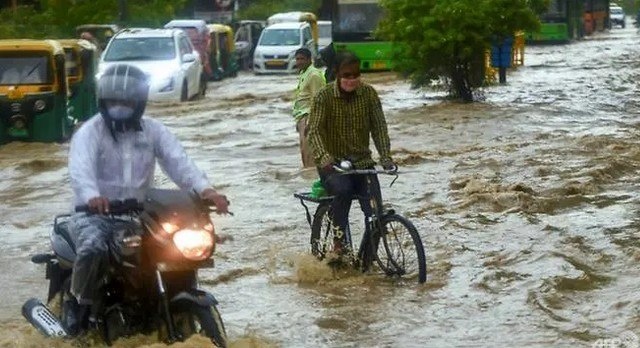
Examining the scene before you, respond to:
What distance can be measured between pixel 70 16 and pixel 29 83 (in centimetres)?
2405

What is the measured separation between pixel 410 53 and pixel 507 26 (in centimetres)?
194

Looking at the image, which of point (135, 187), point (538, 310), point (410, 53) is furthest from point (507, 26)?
point (135, 187)

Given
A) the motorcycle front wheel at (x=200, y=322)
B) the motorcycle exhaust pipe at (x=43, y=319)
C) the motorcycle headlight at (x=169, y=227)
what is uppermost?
the motorcycle headlight at (x=169, y=227)

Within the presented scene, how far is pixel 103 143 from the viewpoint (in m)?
6.92

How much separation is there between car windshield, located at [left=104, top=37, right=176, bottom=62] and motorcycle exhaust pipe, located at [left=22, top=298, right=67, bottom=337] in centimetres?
2297

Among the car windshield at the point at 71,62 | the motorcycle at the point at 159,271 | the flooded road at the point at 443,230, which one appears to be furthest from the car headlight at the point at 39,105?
the motorcycle at the point at 159,271

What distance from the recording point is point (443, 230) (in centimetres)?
1305

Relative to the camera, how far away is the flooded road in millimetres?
8938

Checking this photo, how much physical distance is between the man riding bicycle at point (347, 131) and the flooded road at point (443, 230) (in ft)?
2.00

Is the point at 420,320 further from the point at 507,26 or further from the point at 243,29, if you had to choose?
the point at 243,29

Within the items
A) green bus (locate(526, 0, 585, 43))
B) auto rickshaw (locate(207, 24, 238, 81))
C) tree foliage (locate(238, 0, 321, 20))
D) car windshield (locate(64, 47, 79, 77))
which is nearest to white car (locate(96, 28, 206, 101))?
car windshield (locate(64, 47, 79, 77))

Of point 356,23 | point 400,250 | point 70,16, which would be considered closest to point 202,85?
point 356,23

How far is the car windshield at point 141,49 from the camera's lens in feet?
99.5

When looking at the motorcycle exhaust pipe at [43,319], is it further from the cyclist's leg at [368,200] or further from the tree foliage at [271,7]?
the tree foliage at [271,7]
